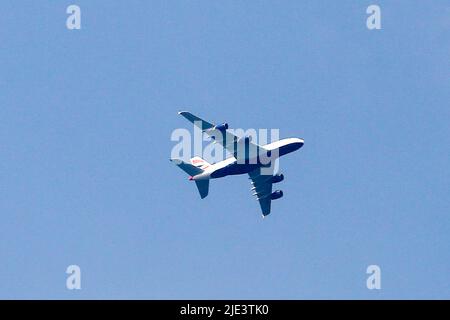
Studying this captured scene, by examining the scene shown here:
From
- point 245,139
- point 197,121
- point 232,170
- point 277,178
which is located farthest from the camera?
point 277,178

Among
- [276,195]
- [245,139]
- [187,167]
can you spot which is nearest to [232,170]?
[245,139]

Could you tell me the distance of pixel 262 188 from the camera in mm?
179625

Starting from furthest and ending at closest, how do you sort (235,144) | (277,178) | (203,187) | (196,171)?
(277,178), (203,187), (196,171), (235,144)

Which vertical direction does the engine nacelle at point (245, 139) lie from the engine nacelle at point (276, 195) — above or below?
above

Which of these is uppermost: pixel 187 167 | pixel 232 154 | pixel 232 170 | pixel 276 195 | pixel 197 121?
pixel 197 121

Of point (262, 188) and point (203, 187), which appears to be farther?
point (262, 188)

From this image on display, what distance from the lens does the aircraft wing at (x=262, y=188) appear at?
17725cm

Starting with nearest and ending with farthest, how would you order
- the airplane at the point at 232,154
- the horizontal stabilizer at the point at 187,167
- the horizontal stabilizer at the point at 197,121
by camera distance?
the horizontal stabilizer at the point at 197,121
the airplane at the point at 232,154
the horizontal stabilizer at the point at 187,167

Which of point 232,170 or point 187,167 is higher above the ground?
point 187,167

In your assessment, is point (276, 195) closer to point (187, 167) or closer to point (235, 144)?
point (235, 144)

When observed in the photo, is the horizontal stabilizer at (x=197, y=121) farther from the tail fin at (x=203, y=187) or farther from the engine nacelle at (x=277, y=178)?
the engine nacelle at (x=277, y=178)

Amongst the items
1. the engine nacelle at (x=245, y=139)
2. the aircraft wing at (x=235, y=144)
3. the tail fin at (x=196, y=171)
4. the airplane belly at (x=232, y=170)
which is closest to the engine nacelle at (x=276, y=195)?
the airplane belly at (x=232, y=170)
